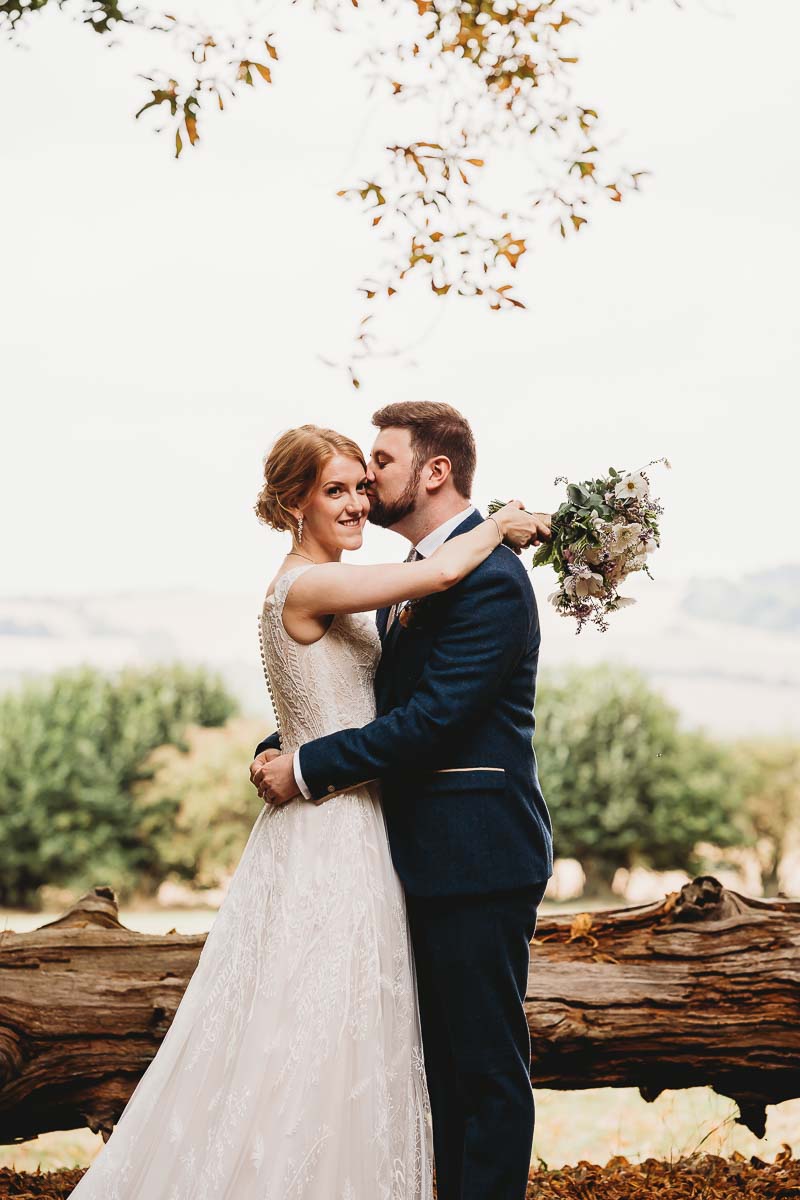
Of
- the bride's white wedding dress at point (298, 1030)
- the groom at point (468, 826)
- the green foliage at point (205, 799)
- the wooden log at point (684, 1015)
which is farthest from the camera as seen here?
the green foliage at point (205, 799)

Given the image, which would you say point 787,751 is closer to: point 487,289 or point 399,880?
point 487,289

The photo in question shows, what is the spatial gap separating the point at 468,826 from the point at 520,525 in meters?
0.88

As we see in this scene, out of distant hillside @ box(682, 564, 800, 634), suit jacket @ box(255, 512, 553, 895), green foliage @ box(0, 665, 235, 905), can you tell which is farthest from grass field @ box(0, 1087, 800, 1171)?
distant hillside @ box(682, 564, 800, 634)

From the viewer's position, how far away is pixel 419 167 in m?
5.52

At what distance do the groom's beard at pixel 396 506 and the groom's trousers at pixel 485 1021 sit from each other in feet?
3.67

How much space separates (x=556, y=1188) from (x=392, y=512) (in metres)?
2.92

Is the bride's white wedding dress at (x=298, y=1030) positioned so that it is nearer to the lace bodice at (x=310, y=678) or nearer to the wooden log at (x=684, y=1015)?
the lace bodice at (x=310, y=678)

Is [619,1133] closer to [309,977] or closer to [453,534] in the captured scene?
[309,977]

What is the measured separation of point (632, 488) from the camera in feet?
12.3

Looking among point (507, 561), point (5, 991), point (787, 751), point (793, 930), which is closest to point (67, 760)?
point (787, 751)

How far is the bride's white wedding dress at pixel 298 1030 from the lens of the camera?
133 inches

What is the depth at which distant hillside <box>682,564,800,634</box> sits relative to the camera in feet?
64.1

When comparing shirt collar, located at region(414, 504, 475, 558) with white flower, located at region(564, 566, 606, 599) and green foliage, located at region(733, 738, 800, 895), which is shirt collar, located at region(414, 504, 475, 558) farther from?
green foliage, located at region(733, 738, 800, 895)

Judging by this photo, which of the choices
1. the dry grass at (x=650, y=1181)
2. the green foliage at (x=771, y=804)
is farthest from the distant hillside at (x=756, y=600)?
the dry grass at (x=650, y=1181)
